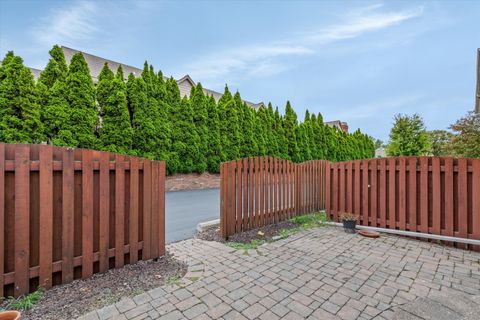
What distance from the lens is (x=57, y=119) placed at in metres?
9.00

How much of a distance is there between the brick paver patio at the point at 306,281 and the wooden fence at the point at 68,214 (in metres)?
0.74

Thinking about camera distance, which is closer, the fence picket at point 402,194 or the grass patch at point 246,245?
the grass patch at point 246,245

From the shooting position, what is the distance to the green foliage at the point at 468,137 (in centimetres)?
1005

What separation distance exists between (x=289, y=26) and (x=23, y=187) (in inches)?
448

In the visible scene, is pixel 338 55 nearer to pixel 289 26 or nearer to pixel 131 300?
pixel 289 26

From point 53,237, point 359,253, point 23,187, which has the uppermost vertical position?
point 23,187

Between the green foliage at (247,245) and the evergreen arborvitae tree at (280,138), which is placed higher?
the evergreen arborvitae tree at (280,138)

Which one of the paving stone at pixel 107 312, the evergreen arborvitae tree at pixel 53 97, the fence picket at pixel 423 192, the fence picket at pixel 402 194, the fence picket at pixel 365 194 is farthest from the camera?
the evergreen arborvitae tree at pixel 53 97

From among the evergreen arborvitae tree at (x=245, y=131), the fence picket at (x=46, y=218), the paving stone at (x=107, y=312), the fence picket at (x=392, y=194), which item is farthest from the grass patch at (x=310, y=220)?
the evergreen arborvitae tree at (x=245, y=131)

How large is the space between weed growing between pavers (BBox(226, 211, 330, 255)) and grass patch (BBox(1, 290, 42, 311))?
2.45 meters

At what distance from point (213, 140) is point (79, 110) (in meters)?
6.41

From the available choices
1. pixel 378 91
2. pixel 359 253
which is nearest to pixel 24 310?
pixel 359 253

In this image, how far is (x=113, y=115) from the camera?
10148 mm

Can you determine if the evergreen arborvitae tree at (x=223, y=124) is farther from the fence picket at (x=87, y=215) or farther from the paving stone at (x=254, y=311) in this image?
the paving stone at (x=254, y=311)
